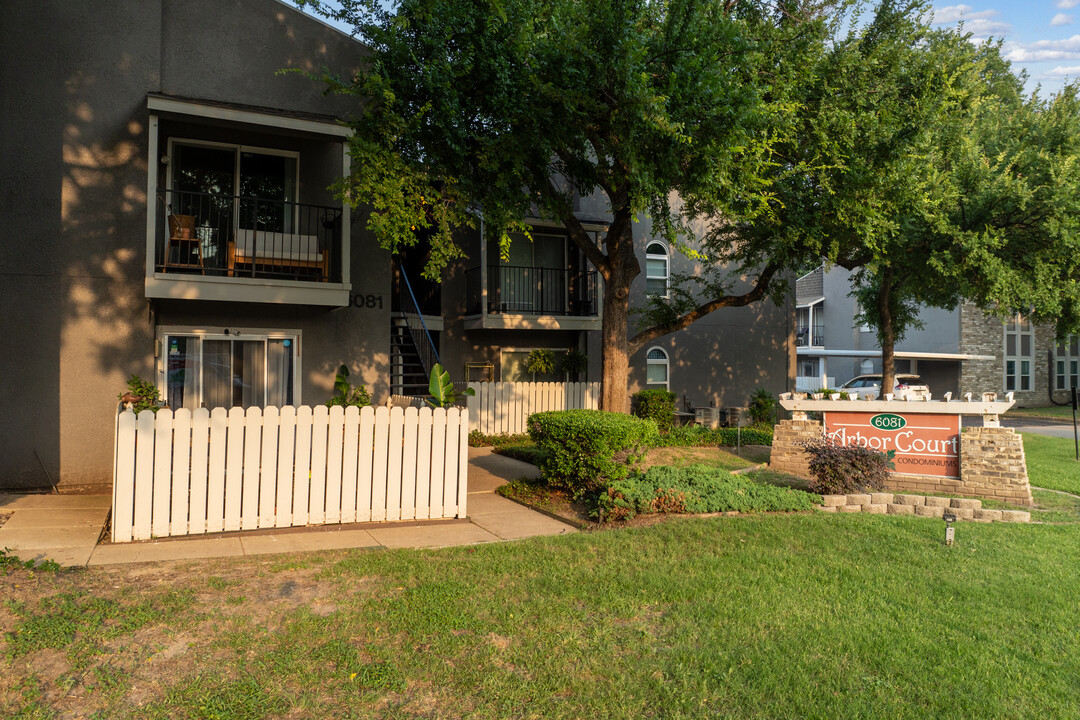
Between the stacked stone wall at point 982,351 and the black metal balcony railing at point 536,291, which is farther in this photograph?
the stacked stone wall at point 982,351

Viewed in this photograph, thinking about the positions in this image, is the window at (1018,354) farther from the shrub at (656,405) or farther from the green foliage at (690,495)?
the green foliage at (690,495)

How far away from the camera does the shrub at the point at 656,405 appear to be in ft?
59.3

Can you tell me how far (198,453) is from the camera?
7105mm

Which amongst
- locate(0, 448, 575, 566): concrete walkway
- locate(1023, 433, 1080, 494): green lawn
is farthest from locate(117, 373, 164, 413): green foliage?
locate(1023, 433, 1080, 494): green lawn

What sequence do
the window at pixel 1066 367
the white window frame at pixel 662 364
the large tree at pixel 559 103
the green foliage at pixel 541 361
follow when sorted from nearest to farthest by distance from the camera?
1. the large tree at pixel 559 103
2. the green foliage at pixel 541 361
3. the white window frame at pixel 662 364
4. the window at pixel 1066 367

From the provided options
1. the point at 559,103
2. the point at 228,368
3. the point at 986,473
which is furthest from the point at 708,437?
the point at 228,368

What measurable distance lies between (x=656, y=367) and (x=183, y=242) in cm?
1260

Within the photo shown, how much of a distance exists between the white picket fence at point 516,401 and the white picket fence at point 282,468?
807 centimetres

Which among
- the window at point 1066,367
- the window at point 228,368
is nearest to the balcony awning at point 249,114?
the window at point 228,368

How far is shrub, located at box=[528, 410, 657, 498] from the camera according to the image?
29.0ft

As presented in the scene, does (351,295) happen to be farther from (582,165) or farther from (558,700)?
(558,700)

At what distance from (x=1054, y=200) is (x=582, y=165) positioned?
10.1 meters

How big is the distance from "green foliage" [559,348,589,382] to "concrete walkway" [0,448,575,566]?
8867 millimetres

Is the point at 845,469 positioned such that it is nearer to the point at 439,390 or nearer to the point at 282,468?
the point at 439,390
